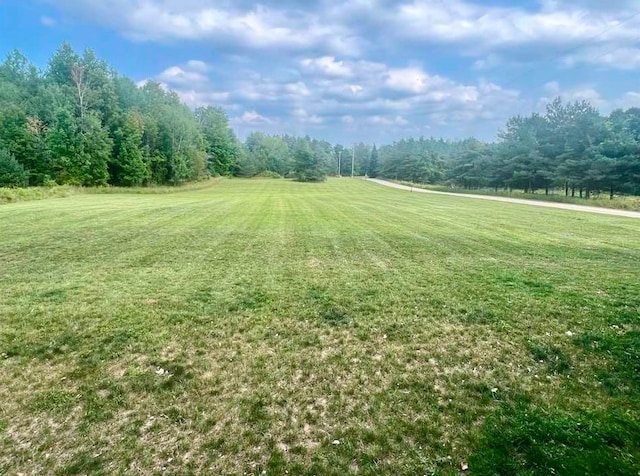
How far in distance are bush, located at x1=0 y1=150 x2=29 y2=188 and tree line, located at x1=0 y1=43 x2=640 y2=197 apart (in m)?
0.08

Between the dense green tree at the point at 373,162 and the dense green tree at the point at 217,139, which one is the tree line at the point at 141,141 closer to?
the dense green tree at the point at 217,139

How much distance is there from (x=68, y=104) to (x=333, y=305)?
45732mm

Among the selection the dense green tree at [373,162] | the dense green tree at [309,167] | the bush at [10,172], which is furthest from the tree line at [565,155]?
the dense green tree at [373,162]

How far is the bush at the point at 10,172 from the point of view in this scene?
1341 inches

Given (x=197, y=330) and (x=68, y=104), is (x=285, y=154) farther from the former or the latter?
(x=197, y=330)

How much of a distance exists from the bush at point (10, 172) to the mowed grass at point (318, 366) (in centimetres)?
3437

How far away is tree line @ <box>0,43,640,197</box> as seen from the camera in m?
34.5

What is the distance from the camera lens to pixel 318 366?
13.8 ft

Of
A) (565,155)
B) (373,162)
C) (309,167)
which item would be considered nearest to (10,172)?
(309,167)

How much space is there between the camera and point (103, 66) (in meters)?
48.4

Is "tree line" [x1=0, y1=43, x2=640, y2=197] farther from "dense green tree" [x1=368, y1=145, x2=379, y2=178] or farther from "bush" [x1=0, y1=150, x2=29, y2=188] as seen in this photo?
"dense green tree" [x1=368, y1=145, x2=379, y2=178]

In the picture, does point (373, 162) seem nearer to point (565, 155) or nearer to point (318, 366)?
point (565, 155)

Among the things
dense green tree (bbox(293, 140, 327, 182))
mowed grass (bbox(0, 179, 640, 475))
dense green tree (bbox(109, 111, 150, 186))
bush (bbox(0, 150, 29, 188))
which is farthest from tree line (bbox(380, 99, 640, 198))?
bush (bbox(0, 150, 29, 188))

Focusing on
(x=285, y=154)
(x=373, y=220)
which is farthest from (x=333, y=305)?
(x=285, y=154)
